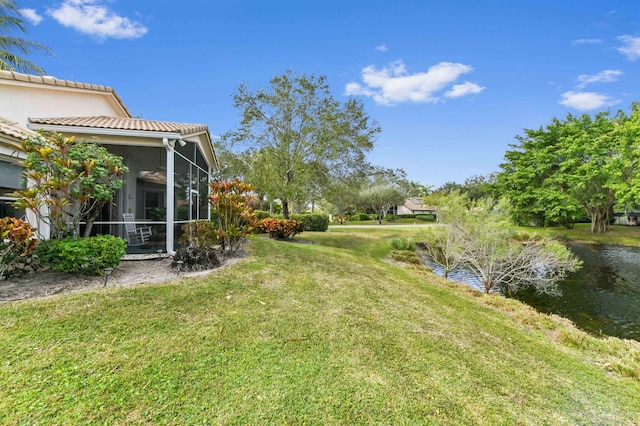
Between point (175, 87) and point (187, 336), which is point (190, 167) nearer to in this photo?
point (187, 336)

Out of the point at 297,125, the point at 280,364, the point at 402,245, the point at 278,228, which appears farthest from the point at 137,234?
the point at 402,245

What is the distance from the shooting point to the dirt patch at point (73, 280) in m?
4.57

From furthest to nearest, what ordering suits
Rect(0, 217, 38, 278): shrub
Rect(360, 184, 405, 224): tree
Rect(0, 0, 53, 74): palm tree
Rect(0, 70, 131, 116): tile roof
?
1. Rect(360, 184, 405, 224): tree
2. Rect(0, 0, 53, 74): palm tree
3. Rect(0, 70, 131, 116): tile roof
4. Rect(0, 217, 38, 278): shrub

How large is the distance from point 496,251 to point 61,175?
12.4 metres

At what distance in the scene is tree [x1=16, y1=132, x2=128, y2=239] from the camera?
5281 mm

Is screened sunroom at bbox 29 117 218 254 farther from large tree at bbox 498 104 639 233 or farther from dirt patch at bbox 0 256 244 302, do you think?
large tree at bbox 498 104 639 233

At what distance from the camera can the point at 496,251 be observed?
10297 mm

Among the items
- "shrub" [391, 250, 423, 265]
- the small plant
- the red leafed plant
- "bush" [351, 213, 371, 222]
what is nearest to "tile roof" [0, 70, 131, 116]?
the red leafed plant

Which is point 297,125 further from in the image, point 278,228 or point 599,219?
point 599,219

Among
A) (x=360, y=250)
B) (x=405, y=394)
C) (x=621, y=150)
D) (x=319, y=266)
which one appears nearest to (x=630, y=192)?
(x=621, y=150)

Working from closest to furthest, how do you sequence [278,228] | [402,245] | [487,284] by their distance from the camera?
[487,284], [278,228], [402,245]

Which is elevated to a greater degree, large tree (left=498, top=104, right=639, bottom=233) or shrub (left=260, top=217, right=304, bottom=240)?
large tree (left=498, top=104, right=639, bottom=233)

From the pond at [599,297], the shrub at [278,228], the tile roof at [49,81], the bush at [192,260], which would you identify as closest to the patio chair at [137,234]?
the bush at [192,260]

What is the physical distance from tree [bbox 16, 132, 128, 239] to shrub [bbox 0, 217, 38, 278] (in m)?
0.38
